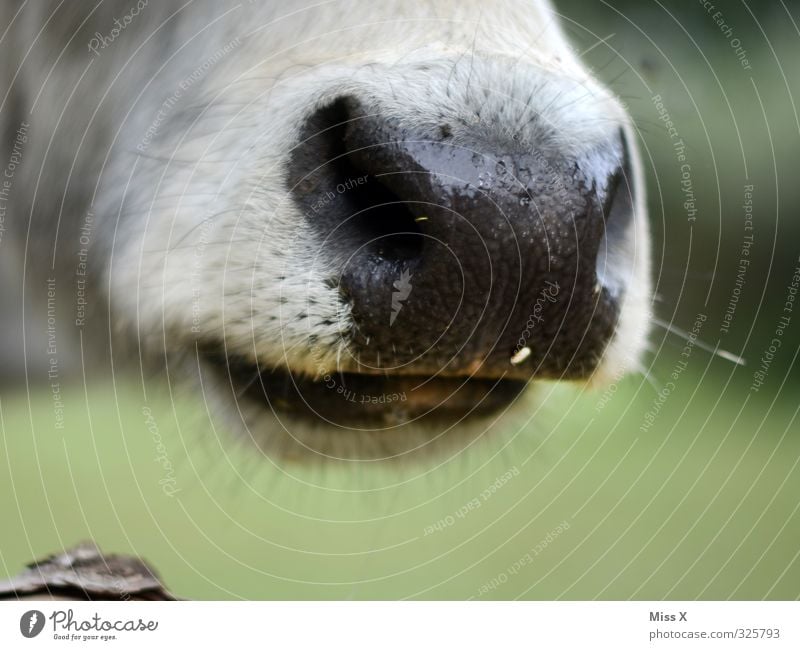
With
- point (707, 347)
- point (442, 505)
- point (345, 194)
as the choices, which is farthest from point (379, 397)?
point (707, 347)

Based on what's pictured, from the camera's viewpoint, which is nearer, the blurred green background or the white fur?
the white fur

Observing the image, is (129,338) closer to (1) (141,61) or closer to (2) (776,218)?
(1) (141,61)

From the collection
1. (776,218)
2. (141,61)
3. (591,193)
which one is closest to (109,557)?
(141,61)

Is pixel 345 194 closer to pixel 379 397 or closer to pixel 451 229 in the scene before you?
pixel 451 229
